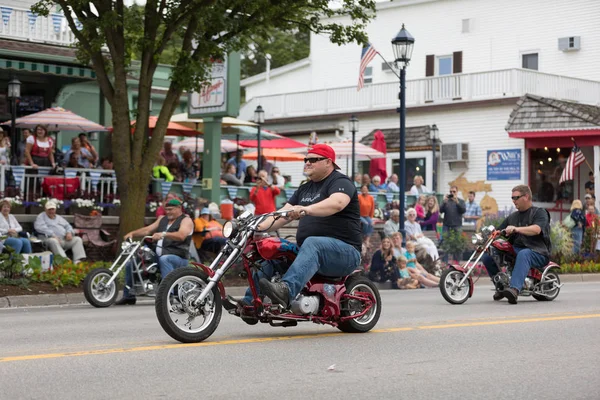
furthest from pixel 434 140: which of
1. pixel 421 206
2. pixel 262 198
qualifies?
A: pixel 262 198

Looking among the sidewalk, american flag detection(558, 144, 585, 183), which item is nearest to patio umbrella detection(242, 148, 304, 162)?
american flag detection(558, 144, 585, 183)

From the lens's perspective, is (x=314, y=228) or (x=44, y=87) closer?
(x=314, y=228)

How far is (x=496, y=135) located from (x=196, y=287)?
31365 mm

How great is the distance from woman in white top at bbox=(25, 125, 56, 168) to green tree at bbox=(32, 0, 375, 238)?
3.18m

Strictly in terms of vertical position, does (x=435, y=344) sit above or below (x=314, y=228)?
below

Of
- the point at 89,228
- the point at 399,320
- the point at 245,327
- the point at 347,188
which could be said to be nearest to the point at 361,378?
the point at 347,188

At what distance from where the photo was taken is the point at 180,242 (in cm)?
1599

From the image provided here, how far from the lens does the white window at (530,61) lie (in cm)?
4257

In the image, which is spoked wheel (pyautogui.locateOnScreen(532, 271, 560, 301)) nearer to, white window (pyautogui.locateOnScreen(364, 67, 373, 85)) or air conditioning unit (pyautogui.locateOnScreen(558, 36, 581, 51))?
air conditioning unit (pyautogui.locateOnScreen(558, 36, 581, 51))

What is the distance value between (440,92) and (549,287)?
84.4 ft

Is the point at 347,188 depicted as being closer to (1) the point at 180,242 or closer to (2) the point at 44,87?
(1) the point at 180,242

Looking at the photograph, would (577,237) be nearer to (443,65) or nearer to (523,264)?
(523,264)

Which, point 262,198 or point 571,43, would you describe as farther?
point 571,43

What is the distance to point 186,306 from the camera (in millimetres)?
8883
